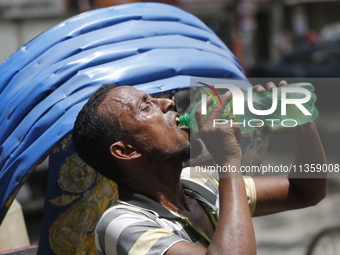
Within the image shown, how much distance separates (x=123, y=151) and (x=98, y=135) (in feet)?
0.30

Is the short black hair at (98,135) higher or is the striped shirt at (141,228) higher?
the short black hair at (98,135)

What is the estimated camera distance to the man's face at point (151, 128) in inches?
67.5

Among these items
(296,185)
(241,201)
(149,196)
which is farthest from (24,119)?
(296,185)

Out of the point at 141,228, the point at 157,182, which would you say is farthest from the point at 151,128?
the point at 141,228

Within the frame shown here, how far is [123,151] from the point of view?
174cm

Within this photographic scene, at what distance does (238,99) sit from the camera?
178 centimetres

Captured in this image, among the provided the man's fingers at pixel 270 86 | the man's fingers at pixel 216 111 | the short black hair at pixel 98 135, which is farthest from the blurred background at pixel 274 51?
the short black hair at pixel 98 135

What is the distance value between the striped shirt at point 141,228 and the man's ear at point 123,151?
0.12 metres

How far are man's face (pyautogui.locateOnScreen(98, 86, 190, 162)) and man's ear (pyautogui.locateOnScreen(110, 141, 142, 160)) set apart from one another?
0.06 ft

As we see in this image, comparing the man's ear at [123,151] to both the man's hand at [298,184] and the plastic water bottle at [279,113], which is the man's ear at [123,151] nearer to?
the plastic water bottle at [279,113]

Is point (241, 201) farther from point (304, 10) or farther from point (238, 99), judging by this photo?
point (304, 10)

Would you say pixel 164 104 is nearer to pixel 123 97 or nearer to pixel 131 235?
pixel 123 97

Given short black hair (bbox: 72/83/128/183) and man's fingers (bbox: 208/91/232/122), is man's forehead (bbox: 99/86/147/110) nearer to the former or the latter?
short black hair (bbox: 72/83/128/183)

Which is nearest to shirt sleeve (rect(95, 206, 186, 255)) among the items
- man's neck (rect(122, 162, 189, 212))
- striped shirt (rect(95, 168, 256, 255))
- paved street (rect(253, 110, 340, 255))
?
striped shirt (rect(95, 168, 256, 255))
